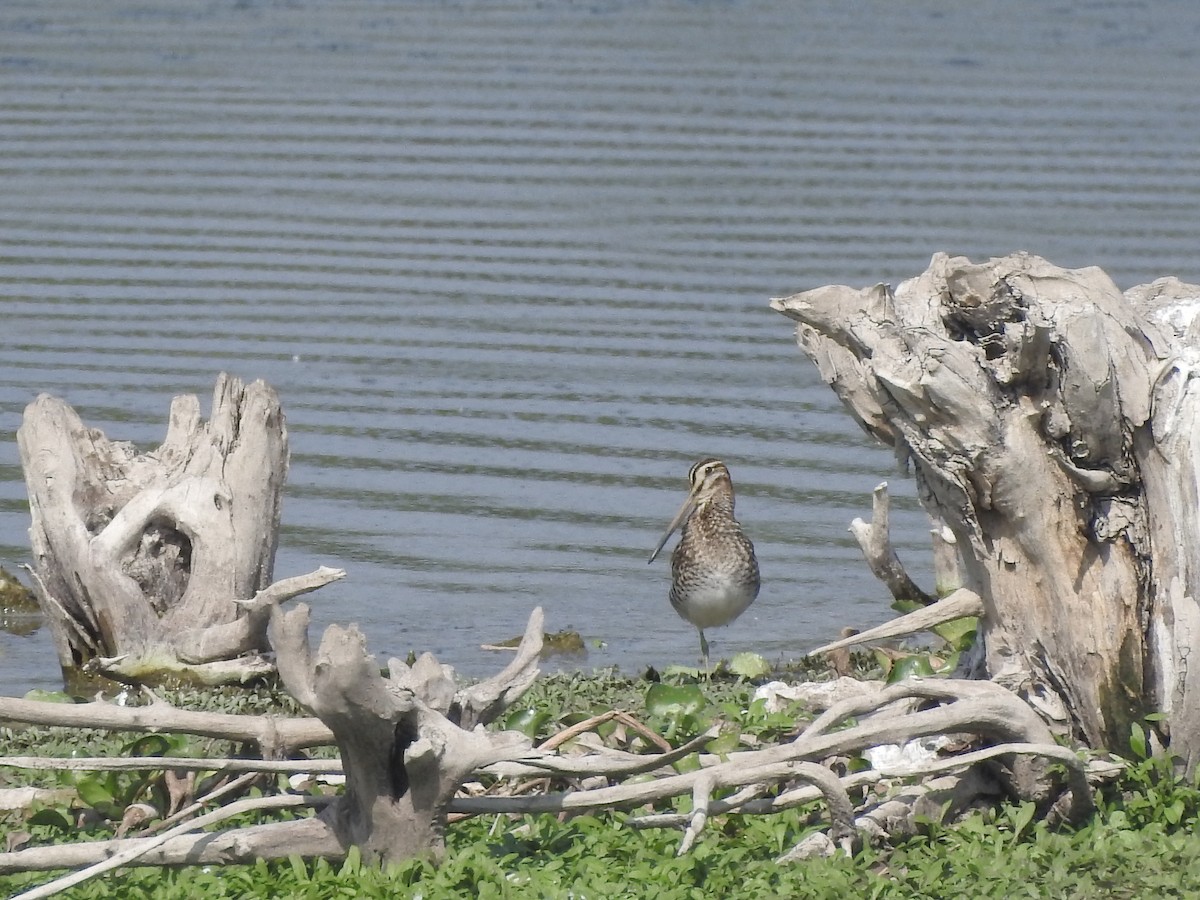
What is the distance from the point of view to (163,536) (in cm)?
923

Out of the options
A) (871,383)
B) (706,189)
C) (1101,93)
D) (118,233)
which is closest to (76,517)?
(871,383)

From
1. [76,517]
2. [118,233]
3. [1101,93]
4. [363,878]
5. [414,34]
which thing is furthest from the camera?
[414,34]

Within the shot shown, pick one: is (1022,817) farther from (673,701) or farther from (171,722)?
(171,722)

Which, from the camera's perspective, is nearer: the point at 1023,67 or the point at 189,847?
the point at 189,847

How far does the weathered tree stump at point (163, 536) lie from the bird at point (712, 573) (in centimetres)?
194

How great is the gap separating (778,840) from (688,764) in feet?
2.00

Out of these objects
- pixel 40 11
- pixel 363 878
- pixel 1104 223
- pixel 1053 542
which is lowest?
pixel 363 878

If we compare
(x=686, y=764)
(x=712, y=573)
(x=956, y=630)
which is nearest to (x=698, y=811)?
(x=686, y=764)

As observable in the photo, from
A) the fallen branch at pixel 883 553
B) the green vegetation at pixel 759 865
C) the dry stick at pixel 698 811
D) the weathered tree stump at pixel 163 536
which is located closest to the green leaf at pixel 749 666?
the fallen branch at pixel 883 553

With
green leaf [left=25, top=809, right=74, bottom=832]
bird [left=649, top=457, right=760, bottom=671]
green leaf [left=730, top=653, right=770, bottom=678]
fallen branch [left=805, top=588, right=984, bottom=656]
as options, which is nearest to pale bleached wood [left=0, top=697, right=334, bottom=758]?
green leaf [left=25, top=809, right=74, bottom=832]

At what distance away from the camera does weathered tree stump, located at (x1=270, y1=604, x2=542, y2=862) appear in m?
5.27

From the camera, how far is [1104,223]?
58.8ft

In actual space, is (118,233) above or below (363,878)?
above

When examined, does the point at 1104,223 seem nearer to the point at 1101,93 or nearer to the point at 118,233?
the point at 1101,93
